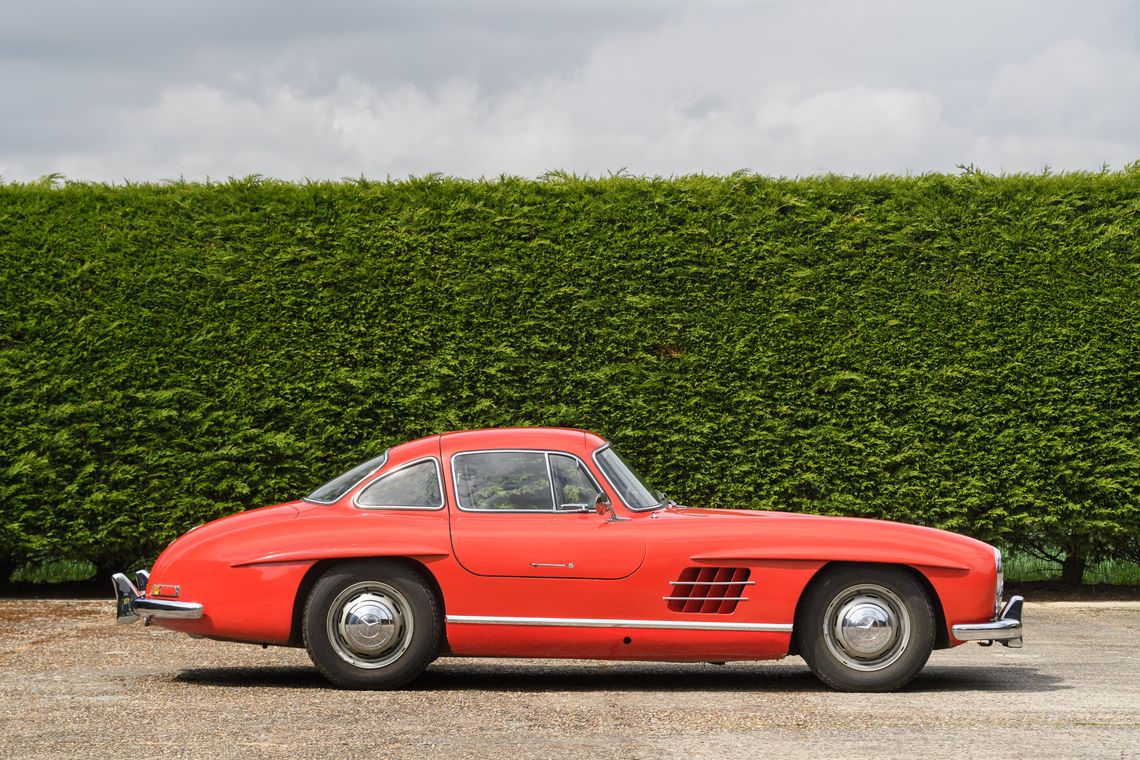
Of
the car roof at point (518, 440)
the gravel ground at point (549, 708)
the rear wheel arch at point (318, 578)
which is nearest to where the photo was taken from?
the gravel ground at point (549, 708)

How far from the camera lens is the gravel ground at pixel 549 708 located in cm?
571

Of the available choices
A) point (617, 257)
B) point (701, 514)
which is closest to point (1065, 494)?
point (617, 257)

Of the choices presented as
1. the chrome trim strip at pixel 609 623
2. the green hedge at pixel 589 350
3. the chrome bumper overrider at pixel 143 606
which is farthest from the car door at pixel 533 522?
the green hedge at pixel 589 350

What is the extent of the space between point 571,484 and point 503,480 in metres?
0.39

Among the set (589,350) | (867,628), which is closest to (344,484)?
(867,628)

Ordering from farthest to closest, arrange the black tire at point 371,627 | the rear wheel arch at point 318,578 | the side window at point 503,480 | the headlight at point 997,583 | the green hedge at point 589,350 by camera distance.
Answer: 1. the green hedge at point 589,350
2. the side window at point 503,480
3. the headlight at point 997,583
4. the rear wheel arch at point 318,578
5. the black tire at point 371,627

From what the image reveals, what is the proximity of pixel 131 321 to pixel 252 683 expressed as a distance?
16.5ft

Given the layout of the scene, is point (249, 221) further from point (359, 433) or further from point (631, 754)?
point (631, 754)

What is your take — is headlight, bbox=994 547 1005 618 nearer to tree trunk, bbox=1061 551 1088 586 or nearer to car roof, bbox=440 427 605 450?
car roof, bbox=440 427 605 450

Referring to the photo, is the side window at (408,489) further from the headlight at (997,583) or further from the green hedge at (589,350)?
the green hedge at (589,350)

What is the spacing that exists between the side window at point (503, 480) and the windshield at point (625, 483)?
1.10 ft

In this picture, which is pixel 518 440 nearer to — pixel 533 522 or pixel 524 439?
pixel 524 439

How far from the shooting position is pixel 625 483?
768 centimetres

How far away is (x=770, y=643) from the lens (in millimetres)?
7266
